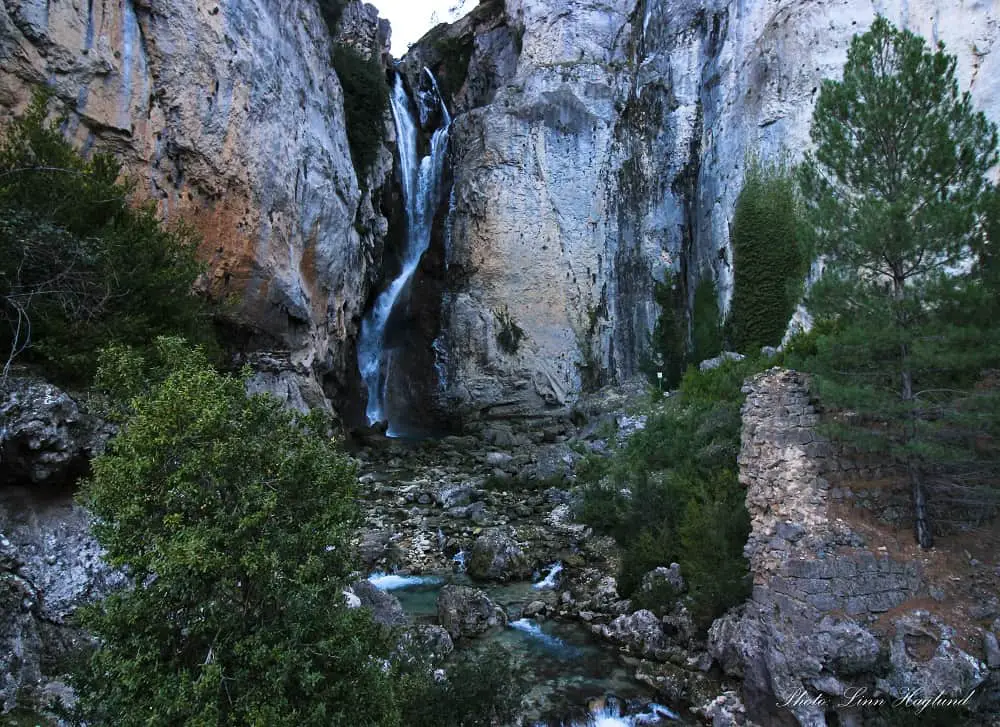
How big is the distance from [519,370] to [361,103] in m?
14.8

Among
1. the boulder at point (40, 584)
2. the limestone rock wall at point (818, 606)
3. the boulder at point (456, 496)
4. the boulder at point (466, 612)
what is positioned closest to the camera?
the boulder at point (40, 584)

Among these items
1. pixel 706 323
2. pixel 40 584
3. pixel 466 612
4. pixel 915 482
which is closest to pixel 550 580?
pixel 466 612

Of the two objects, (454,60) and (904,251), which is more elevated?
(454,60)

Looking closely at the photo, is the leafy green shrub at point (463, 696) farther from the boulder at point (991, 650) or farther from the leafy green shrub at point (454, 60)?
the leafy green shrub at point (454, 60)

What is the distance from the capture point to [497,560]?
13758 mm

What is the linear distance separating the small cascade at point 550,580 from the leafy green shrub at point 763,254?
1349cm

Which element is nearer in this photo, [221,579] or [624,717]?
[221,579]

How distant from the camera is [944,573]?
7465mm

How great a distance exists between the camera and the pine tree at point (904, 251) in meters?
7.63

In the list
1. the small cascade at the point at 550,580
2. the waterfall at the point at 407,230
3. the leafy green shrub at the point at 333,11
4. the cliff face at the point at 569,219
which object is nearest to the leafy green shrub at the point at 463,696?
the small cascade at the point at 550,580

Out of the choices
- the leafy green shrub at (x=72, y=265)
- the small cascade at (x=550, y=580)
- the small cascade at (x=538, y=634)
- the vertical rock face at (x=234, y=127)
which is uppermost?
the vertical rock face at (x=234, y=127)

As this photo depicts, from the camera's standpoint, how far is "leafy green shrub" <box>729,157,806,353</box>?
23578 mm

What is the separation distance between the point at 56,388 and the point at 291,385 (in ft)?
41.6

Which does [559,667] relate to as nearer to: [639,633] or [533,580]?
[639,633]
